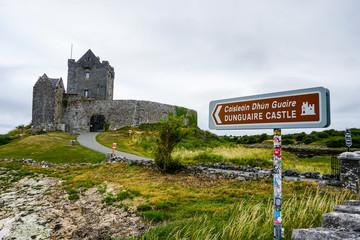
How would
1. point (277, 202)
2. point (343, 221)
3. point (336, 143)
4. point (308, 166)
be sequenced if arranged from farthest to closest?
point (336, 143) → point (308, 166) → point (277, 202) → point (343, 221)

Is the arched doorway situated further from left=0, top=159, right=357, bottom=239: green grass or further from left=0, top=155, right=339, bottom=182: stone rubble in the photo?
left=0, top=159, right=357, bottom=239: green grass

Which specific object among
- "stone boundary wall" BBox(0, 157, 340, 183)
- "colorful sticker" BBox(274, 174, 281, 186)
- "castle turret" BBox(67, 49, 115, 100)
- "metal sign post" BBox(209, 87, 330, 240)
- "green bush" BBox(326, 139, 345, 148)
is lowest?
"stone boundary wall" BBox(0, 157, 340, 183)

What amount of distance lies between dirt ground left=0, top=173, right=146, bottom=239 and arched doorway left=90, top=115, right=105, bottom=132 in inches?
1232

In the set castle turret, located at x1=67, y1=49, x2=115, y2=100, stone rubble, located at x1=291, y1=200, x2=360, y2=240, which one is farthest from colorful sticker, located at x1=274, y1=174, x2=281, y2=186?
castle turret, located at x1=67, y1=49, x2=115, y2=100

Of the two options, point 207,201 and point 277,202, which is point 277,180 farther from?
point 207,201

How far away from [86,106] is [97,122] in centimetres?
451

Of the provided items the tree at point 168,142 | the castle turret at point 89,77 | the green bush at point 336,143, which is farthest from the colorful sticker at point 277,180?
the castle turret at point 89,77

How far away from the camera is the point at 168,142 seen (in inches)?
438

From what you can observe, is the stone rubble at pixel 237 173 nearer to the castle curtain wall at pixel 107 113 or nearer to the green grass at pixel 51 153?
the green grass at pixel 51 153

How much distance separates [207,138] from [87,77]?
29.6 metres

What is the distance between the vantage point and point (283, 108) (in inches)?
94.1

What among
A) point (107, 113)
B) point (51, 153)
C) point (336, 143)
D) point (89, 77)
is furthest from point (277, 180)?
point (89, 77)

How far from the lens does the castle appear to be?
31859 millimetres

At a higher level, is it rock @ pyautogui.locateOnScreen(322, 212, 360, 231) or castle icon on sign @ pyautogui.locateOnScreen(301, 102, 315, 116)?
castle icon on sign @ pyautogui.locateOnScreen(301, 102, 315, 116)
